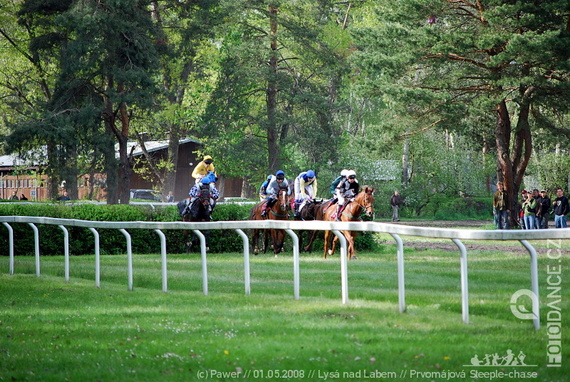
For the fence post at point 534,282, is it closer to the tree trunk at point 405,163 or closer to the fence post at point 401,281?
the fence post at point 401,281

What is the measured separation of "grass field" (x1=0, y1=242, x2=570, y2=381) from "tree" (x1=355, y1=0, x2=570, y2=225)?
1784cm

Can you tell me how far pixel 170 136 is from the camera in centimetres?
4981

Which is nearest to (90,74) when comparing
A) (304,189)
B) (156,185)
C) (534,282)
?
(304,189)

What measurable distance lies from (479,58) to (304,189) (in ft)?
41.7

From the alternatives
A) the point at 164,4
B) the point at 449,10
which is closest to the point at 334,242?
the point at 449,10

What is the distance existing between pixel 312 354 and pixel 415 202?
41746 mm

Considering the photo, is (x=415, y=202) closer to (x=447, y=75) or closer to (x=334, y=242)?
(x=447, y=75)

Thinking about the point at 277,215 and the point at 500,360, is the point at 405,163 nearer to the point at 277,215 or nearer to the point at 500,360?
the point at 277,215

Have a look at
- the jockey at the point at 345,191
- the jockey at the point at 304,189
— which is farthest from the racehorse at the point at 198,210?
the jockey at the point at 345,191

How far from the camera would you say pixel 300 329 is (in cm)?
812

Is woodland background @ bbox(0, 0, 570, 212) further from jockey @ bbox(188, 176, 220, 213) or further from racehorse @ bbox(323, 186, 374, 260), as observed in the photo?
racehorse @ bbox(323, 186, 374, 260)

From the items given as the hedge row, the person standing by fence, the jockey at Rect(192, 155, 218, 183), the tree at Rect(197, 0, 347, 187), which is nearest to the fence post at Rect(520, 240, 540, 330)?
the hedge row

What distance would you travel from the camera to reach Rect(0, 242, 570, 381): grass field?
6.47m

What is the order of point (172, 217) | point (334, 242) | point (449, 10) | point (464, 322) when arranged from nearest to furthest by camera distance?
point (464, 322) < point (334, 242) < point (172, 217) < point (449, 10)
